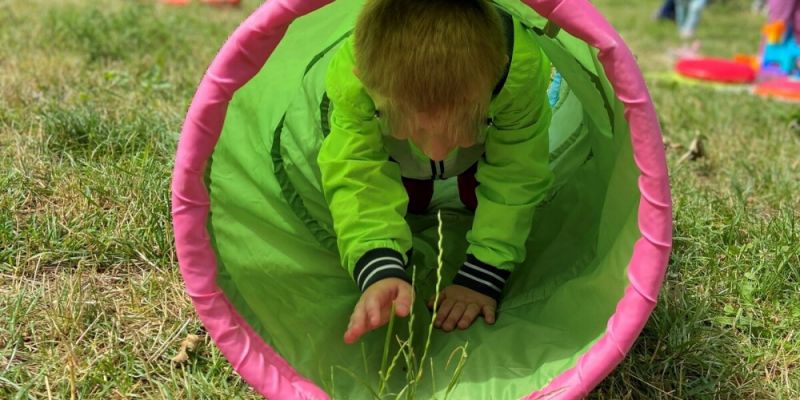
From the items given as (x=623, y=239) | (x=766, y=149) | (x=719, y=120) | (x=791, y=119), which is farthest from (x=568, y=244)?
(x=791, y=119)

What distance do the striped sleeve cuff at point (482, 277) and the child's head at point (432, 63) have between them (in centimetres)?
40

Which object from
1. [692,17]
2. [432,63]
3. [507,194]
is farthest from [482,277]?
[692,17]

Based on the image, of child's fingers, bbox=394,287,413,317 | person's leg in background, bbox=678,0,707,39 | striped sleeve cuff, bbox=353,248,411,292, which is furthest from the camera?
person's leg in background, bbox=678,0,707,39

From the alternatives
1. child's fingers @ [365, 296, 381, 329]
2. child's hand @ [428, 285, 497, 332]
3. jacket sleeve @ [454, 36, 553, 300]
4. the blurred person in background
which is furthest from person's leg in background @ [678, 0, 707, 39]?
child's fingers @ [365, 296, 381, 329]

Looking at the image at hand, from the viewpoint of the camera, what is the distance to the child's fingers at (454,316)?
201 centimetres

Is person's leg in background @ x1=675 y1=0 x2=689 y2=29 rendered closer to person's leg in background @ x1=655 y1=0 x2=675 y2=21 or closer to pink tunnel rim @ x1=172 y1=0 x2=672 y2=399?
person's leg in background @ x1=655 y1=0 x2=675 y2=21

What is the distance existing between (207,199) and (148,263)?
1.94 ft

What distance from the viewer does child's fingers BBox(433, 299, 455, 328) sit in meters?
2.04

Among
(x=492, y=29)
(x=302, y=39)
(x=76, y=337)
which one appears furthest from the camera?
(x=302, y=39)

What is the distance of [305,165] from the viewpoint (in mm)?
2424

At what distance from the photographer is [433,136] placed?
1.69 meters

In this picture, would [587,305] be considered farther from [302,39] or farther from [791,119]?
[791,119]

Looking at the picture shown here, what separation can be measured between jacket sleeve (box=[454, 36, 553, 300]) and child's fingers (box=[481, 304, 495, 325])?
35 millimetres

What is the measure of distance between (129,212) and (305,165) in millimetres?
537
